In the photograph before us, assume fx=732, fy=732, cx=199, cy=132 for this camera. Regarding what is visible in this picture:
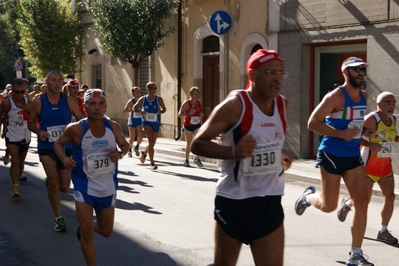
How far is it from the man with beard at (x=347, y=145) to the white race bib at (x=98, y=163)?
193cm

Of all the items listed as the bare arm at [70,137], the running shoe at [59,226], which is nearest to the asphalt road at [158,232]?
the running shoe at [59,226]

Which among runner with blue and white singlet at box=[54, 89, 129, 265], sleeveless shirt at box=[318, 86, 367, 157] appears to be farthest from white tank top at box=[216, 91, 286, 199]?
sleeveless shirt at box=[318, 86, 367, 157]

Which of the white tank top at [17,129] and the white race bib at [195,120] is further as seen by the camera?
the white race bib at [195,120]

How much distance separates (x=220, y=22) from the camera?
18.8m

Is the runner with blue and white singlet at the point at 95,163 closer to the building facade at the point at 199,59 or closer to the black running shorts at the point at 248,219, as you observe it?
the black running shorts at the point at 248,219

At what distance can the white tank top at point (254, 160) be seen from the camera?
184 inches

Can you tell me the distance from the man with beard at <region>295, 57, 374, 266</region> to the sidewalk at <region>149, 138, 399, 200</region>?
16.1 ft

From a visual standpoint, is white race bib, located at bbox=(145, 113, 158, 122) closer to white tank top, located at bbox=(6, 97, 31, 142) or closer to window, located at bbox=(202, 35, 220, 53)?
white tank top, located at bbox=(6, 97, 31, 142)

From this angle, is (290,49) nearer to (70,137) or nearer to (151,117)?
(151,117)

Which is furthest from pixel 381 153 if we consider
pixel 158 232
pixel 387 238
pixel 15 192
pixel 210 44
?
pixel 210 44

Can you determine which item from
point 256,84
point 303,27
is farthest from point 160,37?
point 256,84

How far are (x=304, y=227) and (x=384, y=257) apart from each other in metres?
1.75

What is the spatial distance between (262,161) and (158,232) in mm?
4050

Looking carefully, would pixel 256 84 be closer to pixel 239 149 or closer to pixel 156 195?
pixel 239 149
